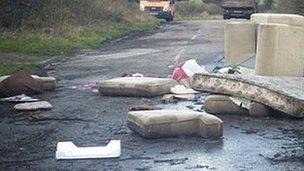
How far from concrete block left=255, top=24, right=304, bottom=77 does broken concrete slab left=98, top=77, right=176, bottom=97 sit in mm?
1614

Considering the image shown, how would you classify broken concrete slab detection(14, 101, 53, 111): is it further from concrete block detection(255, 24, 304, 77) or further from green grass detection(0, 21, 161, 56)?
green grass detection(0, 21, 161, 56)

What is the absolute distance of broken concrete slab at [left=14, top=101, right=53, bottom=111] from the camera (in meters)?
9.10

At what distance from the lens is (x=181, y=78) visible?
10.9 meters

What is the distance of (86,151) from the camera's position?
259 inches

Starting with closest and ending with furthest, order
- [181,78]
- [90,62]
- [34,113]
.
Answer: [34,113] < [181,78] < [90,62]

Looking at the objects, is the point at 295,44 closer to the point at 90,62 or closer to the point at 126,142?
the point at 126,142

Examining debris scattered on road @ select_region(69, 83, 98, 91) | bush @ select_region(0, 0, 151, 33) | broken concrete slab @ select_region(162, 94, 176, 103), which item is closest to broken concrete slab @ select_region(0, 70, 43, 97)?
debris scattered on road @ select_region(69, 83, 98, 91)

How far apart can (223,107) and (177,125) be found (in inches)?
61.8

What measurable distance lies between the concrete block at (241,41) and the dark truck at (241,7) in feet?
108

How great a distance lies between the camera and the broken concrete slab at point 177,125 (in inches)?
278

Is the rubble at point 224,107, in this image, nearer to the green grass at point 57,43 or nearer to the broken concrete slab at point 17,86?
the broken concrete slab at point 17,86

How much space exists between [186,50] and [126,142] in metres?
11.9

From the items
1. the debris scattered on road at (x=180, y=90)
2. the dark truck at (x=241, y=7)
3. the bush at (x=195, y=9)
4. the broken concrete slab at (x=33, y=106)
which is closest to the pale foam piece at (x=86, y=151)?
the broken concrete slab at (x=33, y=106)

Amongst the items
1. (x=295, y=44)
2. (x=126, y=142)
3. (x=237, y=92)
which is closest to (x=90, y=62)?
(x=295, y=44)
